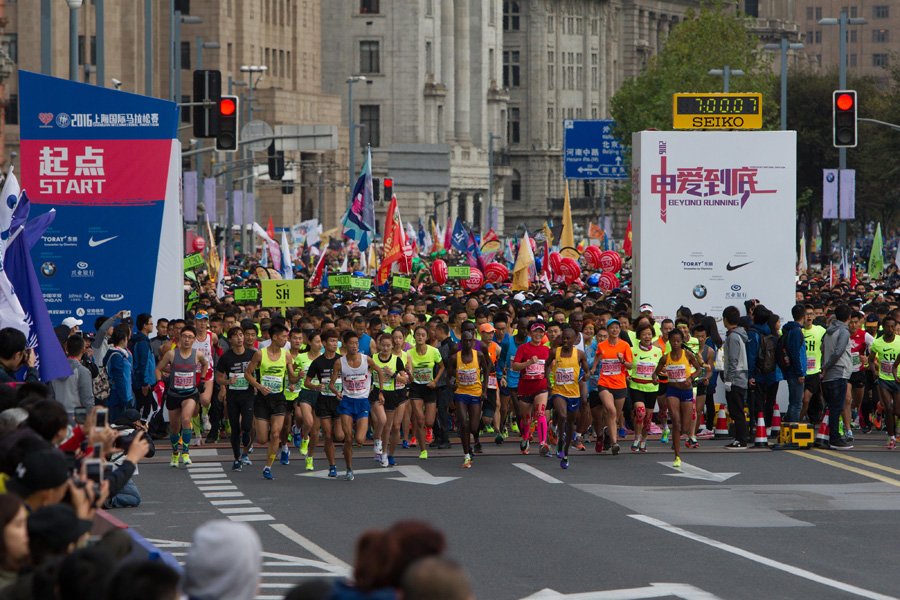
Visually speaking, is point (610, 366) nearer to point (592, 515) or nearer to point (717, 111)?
point (592, 515)

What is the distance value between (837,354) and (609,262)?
18108mm

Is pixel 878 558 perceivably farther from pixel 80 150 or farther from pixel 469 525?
pixel 80 150

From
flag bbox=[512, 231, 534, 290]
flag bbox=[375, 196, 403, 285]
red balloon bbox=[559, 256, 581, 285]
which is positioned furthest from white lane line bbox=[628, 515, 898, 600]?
red balloon bbox=[559, 256, 581, 285]

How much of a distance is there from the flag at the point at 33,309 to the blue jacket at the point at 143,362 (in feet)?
15.9

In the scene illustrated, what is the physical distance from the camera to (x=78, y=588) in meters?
5.60

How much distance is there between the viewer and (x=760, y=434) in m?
19.7

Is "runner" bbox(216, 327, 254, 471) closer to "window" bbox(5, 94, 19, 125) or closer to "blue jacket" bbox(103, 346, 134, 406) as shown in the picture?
"blue jacket" bbox(103, 346, 134, 406)

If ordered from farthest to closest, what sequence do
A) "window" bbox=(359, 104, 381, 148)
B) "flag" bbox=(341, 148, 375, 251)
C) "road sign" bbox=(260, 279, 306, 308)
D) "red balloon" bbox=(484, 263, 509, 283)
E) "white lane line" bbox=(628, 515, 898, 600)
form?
"window" bbox=(359, 104, 381, 148), "red balloon" bbox=(484, 263, 509, 283), "flag" bbox=(341, 148, 375, 251), "road sign" bbox=(260, 279, 306, 308), "white lane line" bbox=(628, 515, 898, 600)

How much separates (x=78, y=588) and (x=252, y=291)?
69.3 ft

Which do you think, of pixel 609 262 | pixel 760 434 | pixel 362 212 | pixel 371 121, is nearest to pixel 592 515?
pixel 760 434

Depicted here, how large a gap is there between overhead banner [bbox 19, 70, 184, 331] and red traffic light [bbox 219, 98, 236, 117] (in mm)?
2587

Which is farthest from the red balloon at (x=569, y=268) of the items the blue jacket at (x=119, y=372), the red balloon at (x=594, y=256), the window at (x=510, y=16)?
the window at (x=510, y=16)

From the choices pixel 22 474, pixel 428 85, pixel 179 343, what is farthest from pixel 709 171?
pixel 428 85

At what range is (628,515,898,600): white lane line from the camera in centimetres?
1045
